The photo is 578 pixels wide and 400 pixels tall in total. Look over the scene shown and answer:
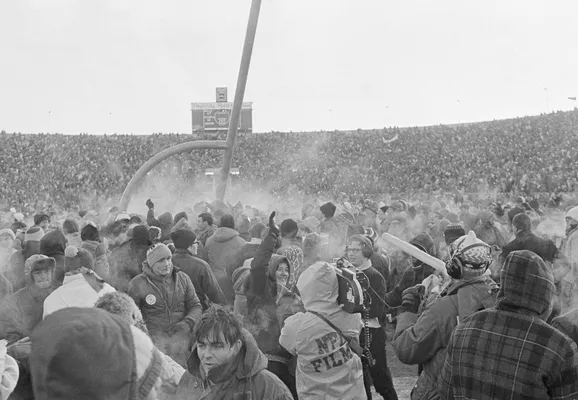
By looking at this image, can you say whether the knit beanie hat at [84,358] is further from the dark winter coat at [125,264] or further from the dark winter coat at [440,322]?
the dark winter coat at [125,264]

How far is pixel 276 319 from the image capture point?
207 inches

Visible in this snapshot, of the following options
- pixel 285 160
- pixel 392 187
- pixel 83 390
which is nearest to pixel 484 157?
pixel 392 187

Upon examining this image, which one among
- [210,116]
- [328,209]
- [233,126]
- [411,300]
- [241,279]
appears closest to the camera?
[411,300]

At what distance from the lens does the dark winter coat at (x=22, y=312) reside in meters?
4.81

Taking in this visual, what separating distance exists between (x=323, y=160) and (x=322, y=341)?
41.0 metres

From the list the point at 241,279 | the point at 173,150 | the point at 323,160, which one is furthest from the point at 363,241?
the point at 323,160

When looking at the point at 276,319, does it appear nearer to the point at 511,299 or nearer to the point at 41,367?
the point at 511,299

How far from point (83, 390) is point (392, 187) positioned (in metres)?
38.8

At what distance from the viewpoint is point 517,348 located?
292 cm

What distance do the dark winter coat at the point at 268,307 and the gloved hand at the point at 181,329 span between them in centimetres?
41

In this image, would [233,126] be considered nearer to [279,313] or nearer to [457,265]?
[279,313]

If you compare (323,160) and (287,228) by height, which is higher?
(287,228)

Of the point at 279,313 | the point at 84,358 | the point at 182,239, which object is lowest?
the point at 279,313

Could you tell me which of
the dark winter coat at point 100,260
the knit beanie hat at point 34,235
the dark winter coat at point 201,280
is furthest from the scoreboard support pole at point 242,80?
the dark winter coat at point 201,280
